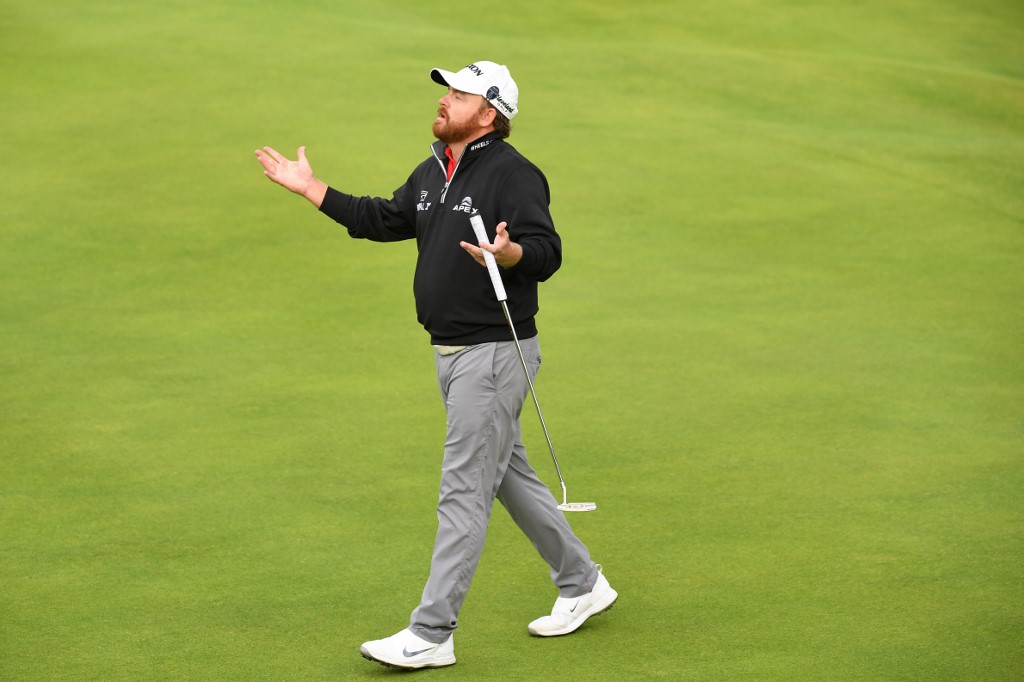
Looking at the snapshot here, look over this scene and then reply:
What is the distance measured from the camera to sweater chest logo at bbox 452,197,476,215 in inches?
201

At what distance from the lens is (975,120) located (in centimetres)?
1523

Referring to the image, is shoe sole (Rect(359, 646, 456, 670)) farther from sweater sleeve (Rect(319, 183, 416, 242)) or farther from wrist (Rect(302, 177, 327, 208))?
wrist (Rect(302, 177, 327, 208))

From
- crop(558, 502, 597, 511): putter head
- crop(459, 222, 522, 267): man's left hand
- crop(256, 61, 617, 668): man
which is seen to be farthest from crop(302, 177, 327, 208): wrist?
crop(558, 502, 597, 511): putter head

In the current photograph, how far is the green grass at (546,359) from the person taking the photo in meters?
5.45

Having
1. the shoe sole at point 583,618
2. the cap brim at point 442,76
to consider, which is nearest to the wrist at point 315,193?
the cap brim at point 442,76

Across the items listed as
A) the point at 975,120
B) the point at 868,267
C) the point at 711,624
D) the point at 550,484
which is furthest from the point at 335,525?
the point at 975,120

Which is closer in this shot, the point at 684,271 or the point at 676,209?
the point at 684,271

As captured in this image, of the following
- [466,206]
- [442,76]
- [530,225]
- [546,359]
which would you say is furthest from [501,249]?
[546,359]

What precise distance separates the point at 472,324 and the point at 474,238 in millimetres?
305

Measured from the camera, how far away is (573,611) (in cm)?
539

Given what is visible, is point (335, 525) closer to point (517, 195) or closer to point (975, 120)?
point (517, 195)

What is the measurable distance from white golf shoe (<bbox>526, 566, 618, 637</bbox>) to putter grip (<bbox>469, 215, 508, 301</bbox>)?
4.01 ft

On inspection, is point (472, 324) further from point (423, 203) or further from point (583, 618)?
point (583, 618)

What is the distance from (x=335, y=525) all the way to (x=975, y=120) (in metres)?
11.0
